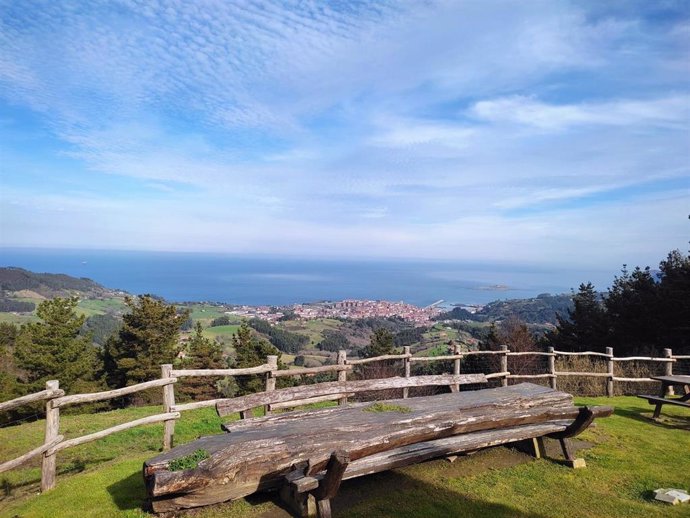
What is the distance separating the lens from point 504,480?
4.93 meters

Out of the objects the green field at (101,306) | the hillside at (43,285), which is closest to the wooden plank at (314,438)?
the green field at (101,306)

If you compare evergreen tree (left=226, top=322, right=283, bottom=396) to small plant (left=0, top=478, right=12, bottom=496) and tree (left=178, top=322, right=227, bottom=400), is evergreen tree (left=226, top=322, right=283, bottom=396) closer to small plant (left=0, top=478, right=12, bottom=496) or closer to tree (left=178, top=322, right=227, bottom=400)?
tree (left=178, top=322, right=227, bottom=400)

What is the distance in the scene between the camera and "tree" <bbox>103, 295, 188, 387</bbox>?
65.7 feet

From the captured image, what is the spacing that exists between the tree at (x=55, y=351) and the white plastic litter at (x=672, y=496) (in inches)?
808

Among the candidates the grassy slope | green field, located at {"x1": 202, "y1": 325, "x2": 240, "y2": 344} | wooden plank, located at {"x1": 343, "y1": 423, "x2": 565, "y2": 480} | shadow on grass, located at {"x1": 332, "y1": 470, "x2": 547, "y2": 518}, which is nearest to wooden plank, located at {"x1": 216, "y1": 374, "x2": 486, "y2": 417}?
the grassy slope

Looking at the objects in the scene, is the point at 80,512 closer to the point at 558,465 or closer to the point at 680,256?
the point at 558,465

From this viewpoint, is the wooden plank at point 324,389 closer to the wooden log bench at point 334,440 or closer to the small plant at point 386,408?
the wooden log bench at point 334,440

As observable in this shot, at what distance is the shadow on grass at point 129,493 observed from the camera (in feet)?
14.4

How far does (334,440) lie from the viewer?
13.8ft

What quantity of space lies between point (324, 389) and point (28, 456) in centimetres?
388

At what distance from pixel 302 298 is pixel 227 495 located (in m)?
138

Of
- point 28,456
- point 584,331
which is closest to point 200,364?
point 28,456

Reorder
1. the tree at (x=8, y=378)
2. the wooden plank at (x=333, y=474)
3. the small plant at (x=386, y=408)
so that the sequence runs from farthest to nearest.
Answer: the tree at (x=8, y=378) < the small plant at (x=386, y=408) < the wooden plank at (x=333, y=474)

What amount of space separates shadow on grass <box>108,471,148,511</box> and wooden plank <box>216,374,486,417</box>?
3.92 feet
